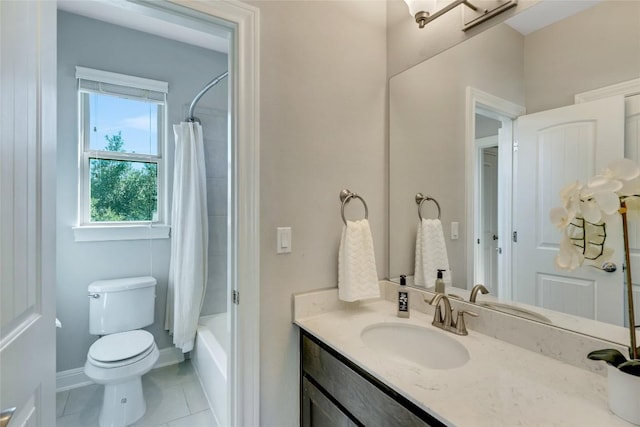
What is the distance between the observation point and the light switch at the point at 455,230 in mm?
1349

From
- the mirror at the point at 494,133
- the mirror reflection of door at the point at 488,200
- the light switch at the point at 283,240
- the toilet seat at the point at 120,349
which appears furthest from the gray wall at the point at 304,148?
the toilet seat at the point at 120,349

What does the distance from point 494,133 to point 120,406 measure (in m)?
2.47

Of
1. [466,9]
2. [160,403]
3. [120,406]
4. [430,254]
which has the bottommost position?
[160,403]

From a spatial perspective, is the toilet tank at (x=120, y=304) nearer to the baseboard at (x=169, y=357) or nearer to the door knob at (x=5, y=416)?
the baseboard at (x=169, y=357)

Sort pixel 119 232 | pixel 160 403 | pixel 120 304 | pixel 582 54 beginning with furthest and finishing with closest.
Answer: pixel 119 232 < pixel 120 304 < pixel 160 403 < pixel 582 54

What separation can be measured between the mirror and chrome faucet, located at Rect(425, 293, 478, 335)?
0.45ft

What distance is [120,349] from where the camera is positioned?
6.15 ft

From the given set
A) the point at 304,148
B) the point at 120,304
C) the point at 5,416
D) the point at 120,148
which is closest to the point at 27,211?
the point at 5,416

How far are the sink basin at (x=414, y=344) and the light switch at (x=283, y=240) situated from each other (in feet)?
1.51

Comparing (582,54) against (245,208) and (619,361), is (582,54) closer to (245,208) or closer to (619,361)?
(619,361)

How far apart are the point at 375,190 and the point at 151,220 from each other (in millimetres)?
1915

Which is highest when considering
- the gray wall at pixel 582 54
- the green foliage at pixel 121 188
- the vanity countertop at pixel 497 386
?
the gray wall at pixel 582 54

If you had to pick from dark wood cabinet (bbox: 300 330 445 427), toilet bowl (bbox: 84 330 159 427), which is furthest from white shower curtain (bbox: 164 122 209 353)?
dark wood cabinet (bbox: 300 330 445 427)

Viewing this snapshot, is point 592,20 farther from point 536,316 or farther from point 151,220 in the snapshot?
point 151,220
